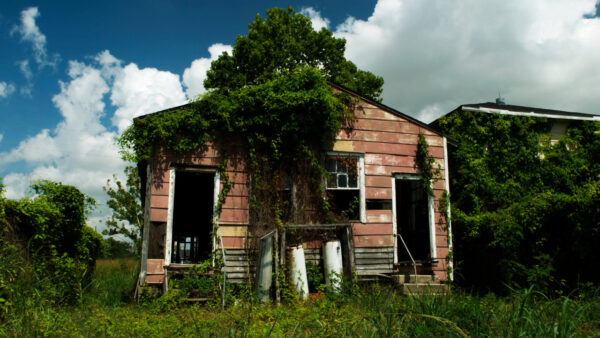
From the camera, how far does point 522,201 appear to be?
962cm

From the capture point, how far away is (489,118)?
10406mm

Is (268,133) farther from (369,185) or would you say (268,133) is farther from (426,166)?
(426,166)

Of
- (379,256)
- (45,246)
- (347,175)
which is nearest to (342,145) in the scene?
(347,175)

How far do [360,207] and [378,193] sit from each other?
20.9 inches

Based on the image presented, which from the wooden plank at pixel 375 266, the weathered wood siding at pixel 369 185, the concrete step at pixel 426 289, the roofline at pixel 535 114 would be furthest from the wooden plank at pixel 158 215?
the roofline at pixel 535 114

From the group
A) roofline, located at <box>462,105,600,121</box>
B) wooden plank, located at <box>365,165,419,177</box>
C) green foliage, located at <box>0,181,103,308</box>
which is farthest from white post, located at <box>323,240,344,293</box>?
roofline, located at <box>462,105,600,121</box>

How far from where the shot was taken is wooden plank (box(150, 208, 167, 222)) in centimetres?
746

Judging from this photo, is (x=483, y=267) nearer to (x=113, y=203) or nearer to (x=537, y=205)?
(x=537, y=205)

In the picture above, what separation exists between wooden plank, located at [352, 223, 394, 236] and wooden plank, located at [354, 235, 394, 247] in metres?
0.08

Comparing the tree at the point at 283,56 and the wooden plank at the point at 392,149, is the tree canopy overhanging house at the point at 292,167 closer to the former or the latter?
the wooden plank at the point at 392,149

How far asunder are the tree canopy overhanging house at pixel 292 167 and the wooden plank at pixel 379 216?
2 cm

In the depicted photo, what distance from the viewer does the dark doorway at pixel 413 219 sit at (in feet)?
31.9

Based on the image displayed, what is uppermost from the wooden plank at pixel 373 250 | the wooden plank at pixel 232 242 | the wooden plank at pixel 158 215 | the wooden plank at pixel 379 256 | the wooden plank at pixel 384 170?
the wooden plank at pixel 384 170

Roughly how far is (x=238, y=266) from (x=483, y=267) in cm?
533
